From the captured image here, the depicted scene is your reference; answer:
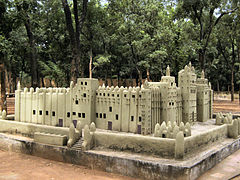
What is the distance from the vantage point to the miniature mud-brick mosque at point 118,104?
2256cm

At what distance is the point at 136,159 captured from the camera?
17.7 meters

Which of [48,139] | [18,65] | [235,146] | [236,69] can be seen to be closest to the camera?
[48,139]

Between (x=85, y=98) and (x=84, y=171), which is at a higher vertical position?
(x=85, y=98)

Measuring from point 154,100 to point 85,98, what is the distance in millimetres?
6954

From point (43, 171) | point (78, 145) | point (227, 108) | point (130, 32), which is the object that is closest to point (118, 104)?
point (78, 145)

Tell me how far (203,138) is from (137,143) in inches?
225

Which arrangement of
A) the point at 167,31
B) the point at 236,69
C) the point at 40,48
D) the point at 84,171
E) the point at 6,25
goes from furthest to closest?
the point at 236,69 < the point at 40,48 < the point at 167,31 < the point at 6,25 < the point at 84,171

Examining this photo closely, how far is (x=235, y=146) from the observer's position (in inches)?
955

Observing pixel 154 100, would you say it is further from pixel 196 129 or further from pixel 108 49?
pixel 108 49

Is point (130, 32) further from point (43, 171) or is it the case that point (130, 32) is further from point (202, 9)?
point (43, 171)

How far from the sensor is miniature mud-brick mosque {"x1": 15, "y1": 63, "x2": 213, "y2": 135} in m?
22.6

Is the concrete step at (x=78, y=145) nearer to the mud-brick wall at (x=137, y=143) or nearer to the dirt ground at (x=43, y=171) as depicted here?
the mud-brick wall at (x=137, y=143)

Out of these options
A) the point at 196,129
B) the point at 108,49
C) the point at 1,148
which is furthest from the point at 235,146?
the point at 108,49

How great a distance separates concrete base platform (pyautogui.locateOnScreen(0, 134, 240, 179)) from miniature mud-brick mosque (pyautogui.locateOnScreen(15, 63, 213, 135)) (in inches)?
156
